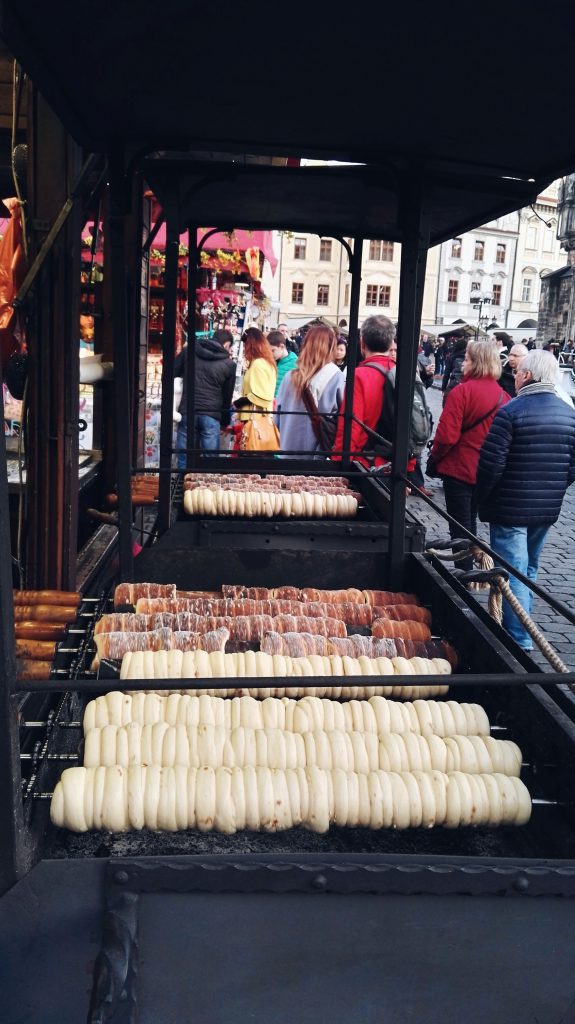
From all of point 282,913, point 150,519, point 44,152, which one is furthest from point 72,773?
point 150,519

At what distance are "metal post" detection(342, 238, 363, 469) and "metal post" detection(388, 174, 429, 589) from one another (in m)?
2.04

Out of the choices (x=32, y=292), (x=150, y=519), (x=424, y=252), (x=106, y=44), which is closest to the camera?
(x=106, y=44)

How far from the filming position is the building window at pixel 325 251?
234 feet

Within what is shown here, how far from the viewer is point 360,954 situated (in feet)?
5.51

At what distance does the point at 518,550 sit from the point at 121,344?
11.6 feet

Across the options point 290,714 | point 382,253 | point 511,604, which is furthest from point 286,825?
point 382,253

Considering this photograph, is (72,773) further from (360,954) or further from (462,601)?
(462,601)

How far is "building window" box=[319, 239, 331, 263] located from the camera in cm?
7144

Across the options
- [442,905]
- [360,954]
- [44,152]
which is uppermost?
[44,152]

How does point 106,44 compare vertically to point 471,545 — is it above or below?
above

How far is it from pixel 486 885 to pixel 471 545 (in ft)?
6.15

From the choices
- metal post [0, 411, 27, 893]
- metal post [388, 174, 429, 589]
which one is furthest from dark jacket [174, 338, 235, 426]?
metal post [0, 411, 27, 893]

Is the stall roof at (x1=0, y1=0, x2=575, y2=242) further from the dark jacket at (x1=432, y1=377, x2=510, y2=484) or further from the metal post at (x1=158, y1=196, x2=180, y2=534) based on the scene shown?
Answer: the dark jacket at (x1=432, y1=377, x2=510, y2=484)

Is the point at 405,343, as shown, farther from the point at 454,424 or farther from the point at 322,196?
the point at 454,424
